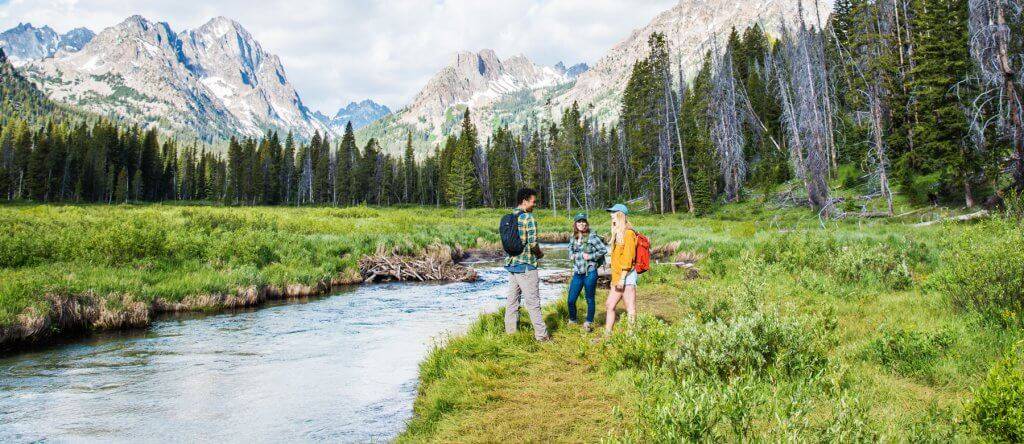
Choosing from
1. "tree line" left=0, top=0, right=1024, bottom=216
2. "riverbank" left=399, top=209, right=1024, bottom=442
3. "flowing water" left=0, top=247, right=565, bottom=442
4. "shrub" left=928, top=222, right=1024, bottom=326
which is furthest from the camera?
"tree line" left=0, top=0, right=1024, bottom=216

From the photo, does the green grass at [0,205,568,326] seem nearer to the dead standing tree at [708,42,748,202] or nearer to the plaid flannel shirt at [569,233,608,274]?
the plaid flannel shirt at [569,233,608,274]

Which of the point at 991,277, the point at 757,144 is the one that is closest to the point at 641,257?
the point at 991,277

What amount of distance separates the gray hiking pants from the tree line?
16.4 m

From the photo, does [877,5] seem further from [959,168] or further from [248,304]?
[248,304]

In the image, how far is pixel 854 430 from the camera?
3.39 m

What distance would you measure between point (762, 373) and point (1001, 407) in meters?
2.32

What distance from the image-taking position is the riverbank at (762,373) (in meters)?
3.75

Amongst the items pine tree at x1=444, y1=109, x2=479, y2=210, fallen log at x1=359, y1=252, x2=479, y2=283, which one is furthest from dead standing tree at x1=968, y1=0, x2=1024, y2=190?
pine tree at x1=444, y1=109, x2=479, y2=210

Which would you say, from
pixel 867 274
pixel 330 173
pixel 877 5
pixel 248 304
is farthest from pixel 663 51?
pixel 330 173

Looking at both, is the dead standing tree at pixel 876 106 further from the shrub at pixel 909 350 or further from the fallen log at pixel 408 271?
the shrub at pixel 909 350

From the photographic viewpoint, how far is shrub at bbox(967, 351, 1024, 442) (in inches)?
139

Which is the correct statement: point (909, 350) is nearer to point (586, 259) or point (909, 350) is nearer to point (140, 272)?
point (586, 259)

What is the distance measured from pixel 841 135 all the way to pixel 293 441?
44.5 m

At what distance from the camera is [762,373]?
5820mm
